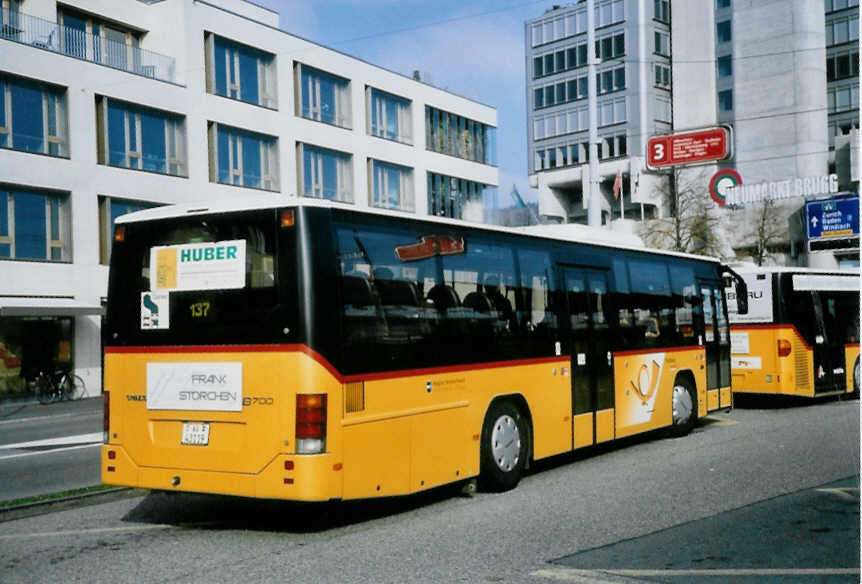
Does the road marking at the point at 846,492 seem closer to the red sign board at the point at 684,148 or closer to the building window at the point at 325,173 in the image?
the red sign board at the point at 684,148

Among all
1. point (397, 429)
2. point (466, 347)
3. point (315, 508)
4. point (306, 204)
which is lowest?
point (315, 508)

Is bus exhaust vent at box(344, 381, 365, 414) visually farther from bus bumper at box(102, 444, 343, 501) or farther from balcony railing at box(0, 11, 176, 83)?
balcony railing at box(0, 11, 176, 83)

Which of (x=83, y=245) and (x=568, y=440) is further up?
(x=83, y=245)

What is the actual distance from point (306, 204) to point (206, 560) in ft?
9.32

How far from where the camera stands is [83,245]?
32188mm

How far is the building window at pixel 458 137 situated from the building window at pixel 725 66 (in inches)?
1002

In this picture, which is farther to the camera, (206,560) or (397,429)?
(397,429)

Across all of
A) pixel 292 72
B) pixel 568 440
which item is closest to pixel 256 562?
pixel 568 440

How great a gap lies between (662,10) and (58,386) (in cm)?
5855

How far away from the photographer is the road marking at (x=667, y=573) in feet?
20.6

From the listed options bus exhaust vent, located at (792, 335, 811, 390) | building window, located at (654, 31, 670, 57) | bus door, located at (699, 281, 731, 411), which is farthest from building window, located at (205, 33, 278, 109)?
building window, located at (654, 31, 670, 57)

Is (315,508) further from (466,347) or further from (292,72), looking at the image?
(292,72)

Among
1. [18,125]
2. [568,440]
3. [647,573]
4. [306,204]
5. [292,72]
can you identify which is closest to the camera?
[647,573]

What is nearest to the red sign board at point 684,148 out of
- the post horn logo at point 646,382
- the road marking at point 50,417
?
the post horn logo at point 646,382
